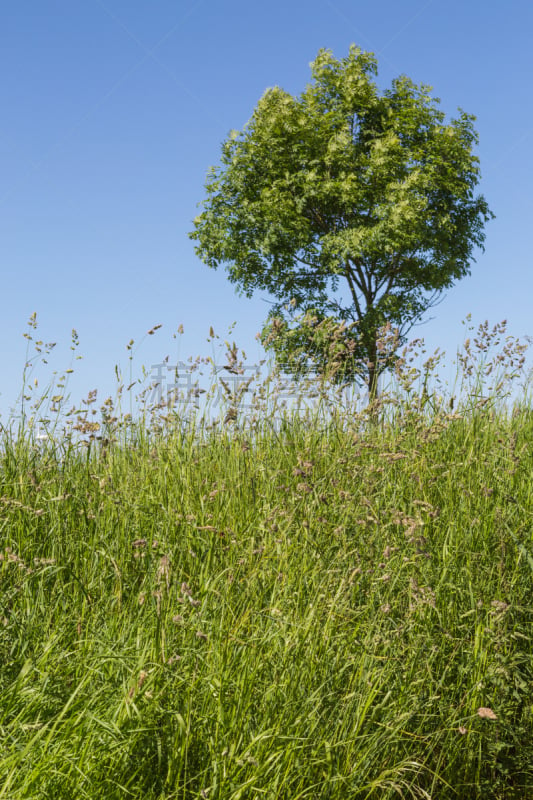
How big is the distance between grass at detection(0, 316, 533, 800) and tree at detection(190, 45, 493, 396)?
13693 mm

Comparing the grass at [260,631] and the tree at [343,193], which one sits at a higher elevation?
the tree at [343,193]

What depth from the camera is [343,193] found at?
1761 cm

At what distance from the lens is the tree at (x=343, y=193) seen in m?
17.8

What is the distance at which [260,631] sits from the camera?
2441 mm

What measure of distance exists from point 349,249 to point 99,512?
14630 millimetres

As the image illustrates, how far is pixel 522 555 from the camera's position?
3.20 metres

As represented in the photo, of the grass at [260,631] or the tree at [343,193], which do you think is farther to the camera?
the tree at [343,193]

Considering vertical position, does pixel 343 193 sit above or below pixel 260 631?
above

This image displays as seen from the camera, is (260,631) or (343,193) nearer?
(260,631)

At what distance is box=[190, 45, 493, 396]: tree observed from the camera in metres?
17.8

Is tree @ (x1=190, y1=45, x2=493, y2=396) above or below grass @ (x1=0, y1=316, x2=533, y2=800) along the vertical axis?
above

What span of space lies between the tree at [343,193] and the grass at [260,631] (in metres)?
13.7

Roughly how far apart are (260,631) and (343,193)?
54.9 feet

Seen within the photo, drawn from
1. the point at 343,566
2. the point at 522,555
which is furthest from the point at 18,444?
the point at 522,555
